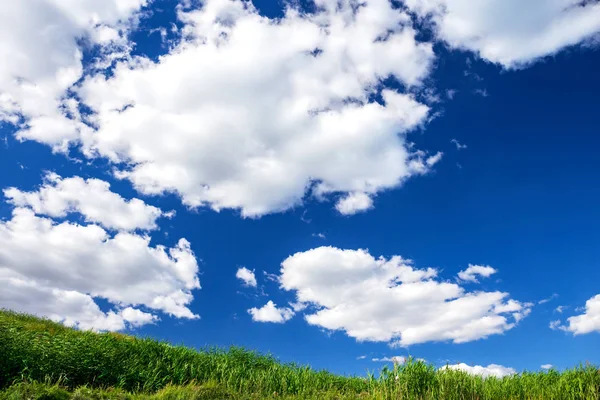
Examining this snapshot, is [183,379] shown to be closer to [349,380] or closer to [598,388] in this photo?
[349,380]

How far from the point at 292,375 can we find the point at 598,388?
30.4ft

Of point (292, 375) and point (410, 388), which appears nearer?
point (410, 388)

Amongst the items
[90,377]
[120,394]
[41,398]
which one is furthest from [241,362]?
[41,398]

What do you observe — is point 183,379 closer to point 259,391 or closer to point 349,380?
point 259,391

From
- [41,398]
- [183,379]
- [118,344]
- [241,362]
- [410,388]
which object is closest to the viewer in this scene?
[41,398]

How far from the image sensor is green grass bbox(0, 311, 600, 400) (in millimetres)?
12250

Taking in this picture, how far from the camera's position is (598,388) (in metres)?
13.4

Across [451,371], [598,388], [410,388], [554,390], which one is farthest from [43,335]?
[598,388]

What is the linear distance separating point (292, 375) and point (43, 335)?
350 inches

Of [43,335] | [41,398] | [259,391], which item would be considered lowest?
[41,398]

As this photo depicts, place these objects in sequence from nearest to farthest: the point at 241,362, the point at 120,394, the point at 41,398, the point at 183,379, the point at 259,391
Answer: the point at 41,398 < the point at 120,394 < the point at 259,391 < the point at 183,379 < the point at 241,362

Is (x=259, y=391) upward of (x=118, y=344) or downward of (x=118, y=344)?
downward

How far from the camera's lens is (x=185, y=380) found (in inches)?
618

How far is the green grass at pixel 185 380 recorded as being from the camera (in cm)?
1225
